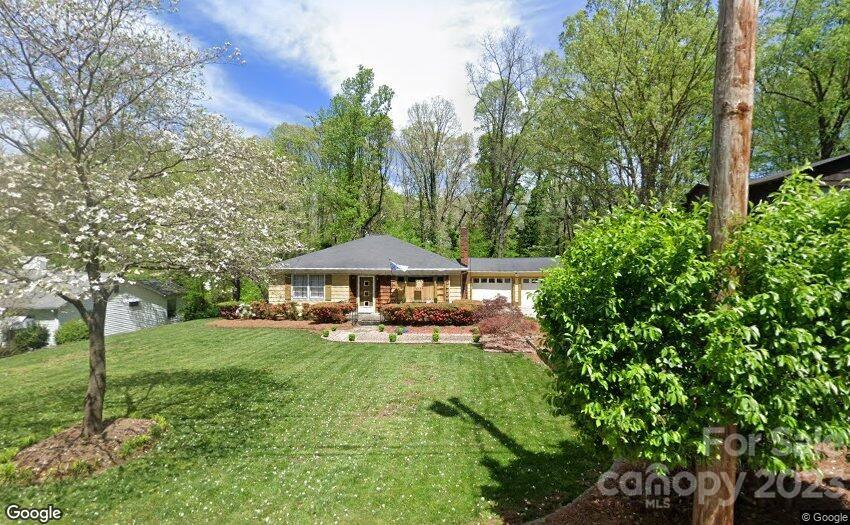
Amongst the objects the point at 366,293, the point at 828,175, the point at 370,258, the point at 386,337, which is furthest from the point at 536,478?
the point at 370,258

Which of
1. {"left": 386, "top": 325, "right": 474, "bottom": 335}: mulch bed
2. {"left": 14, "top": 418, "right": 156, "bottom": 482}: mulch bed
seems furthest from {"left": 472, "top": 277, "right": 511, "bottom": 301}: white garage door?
{"left": 14, "top": 418, "right": 156, "bottom": 482}: mulch bed

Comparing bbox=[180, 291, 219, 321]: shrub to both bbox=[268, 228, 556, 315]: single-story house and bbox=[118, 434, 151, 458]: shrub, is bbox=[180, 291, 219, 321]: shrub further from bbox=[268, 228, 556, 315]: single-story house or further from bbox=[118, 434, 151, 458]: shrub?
bbox=[118, 434, 151, 458]: shrub

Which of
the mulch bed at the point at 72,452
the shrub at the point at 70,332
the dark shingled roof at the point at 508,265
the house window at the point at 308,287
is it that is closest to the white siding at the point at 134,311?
the shrub at the point at 70,332

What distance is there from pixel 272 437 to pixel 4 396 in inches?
355

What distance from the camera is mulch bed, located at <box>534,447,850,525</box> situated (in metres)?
4.74

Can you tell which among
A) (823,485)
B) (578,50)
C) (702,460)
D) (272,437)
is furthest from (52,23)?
(578,50)

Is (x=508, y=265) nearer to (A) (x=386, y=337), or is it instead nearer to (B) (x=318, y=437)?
(A) (x=386, y=337)

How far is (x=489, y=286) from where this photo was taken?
96.2 feet

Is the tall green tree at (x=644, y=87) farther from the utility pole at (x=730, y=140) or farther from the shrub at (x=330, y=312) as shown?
the shrub at (x=330, y=312)

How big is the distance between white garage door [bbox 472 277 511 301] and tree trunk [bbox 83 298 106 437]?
2395cm

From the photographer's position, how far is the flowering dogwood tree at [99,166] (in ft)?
21.6

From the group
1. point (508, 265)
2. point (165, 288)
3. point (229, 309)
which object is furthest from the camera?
point (165, 288)

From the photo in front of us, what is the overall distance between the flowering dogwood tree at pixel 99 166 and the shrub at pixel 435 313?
12647mm

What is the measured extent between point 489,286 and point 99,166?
24.9 m
